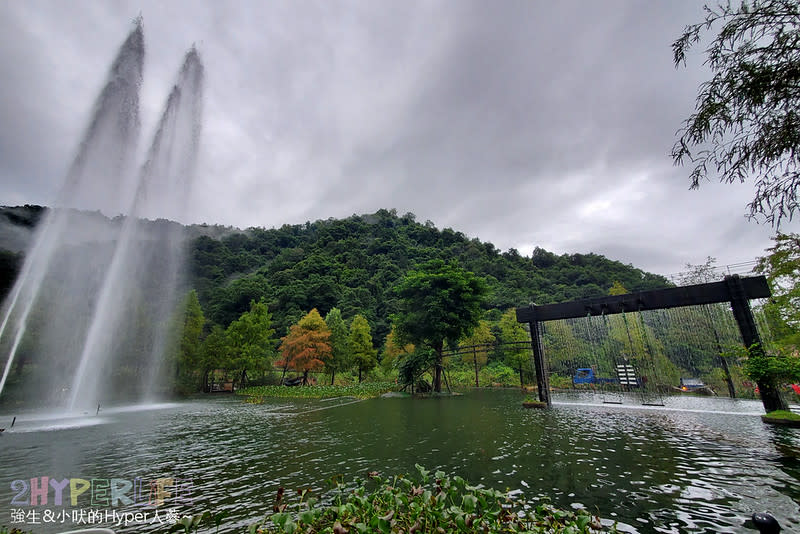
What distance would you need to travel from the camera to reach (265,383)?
131 feet

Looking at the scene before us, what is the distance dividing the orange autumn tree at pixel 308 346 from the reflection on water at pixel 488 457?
19.5 meters

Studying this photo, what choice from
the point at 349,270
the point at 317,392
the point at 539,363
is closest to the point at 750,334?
the point at 539,363

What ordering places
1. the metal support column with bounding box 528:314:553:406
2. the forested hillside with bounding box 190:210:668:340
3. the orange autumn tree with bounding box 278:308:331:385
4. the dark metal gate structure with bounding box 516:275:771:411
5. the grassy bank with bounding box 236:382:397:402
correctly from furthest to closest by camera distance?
the forested hillside with bounding box 190:210:668:340 → the orange autumn tree with bounding box 278:308:331:385 → the grassy bank with bounding box 236:382:397:402 → the metal support column with bounding box 528:314:553:406 → the dark metal gate structure with bounding box 516:275:771:411

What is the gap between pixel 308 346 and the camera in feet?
115

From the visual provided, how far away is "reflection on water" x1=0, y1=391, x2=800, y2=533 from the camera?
548cm

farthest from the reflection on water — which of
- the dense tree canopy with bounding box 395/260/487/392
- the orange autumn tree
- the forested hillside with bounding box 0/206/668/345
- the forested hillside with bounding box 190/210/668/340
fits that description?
the forested hillside with bounding box 190/210/668/340

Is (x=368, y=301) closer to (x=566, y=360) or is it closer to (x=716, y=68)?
(x=566, y=360)

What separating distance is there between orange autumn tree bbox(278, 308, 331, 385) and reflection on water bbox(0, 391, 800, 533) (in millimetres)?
19542

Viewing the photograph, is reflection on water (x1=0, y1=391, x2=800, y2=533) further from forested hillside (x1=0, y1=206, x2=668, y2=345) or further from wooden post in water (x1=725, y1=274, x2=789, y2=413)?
forested hillside (x1=0, y1=206, x2=668, y2=345)

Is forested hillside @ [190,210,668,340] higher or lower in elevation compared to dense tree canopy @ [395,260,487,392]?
higher

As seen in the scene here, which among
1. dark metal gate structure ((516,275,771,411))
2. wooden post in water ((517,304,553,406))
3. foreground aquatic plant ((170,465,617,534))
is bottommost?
foreground aquatic plant ((170,465,617,534))

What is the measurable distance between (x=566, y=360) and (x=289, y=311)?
5176 cm

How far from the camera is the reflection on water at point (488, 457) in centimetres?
548

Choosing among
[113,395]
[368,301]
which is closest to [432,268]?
[113,395]
